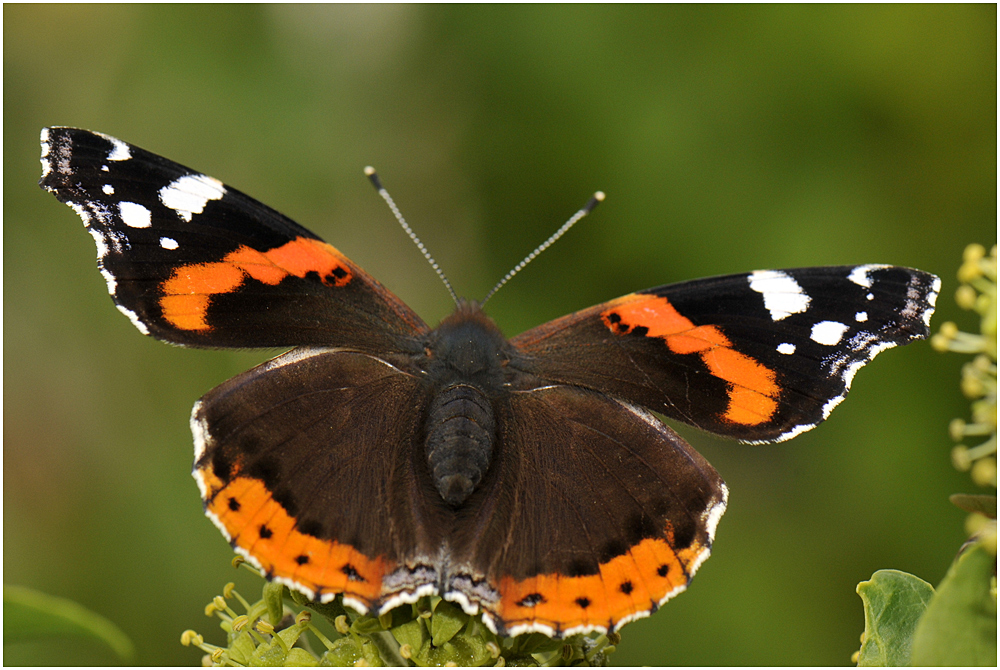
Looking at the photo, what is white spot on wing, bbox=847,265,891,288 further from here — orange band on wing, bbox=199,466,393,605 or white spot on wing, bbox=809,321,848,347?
orange band on wing, bbox=199,466,393,605

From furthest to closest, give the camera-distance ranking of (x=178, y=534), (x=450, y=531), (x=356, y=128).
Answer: (x=356, y=128), (x=178, y=534), (x=450, y=531)

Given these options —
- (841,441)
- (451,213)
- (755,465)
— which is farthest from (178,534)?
(841,441)

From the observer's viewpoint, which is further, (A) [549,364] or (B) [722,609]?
(B) [722,609]

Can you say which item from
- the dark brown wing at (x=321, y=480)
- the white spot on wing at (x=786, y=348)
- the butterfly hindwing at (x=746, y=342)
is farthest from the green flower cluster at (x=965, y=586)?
the dark brown wing at (x=321, y=480)

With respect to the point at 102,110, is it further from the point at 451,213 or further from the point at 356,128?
the point at 451,213

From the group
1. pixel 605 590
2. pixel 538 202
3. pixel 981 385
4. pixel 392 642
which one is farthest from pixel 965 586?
pixel 538 202

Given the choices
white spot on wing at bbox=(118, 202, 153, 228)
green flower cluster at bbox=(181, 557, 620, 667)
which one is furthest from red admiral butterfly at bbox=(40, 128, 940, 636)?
green flower cluster at bbox=(181, 557, 620, 667)
